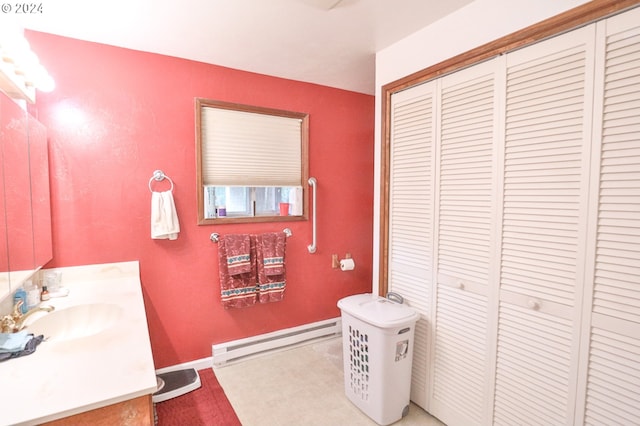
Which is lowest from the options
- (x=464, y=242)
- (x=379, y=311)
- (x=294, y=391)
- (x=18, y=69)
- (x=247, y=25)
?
(x=294, y=391)

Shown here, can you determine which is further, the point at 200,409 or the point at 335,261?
the point at 335,261

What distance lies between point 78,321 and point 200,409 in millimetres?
924

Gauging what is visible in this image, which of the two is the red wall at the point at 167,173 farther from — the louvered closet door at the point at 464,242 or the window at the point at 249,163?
the louvered closet door at the point at 464,242

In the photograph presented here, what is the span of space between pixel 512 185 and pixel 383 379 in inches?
49.8

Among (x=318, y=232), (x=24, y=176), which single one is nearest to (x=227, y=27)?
(x=24, y=176)

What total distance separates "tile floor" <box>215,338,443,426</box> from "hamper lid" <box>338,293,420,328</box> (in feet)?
2.09

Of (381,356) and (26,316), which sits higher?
(26,316)

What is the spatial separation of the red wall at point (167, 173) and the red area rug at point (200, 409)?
1.09 ft

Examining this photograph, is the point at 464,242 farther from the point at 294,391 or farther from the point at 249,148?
the point at 249,148

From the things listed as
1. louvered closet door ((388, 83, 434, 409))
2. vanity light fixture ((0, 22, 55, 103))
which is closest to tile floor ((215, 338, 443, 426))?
louvered closet door ((388, 83, 434, 409))

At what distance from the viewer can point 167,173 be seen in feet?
7.18

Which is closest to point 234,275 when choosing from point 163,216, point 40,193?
point 163,216

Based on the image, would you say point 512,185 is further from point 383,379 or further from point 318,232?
point 318,232

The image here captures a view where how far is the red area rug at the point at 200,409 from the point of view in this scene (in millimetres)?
1845
